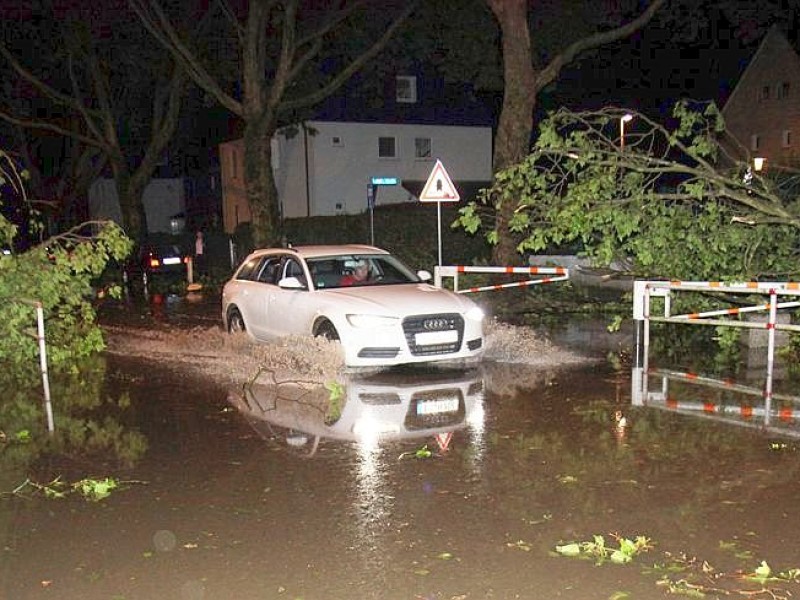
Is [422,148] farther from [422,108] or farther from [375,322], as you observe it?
[375,322]

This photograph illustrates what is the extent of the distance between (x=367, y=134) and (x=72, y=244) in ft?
97.6

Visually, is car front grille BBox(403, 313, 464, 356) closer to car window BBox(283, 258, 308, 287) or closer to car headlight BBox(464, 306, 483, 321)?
car headlight BBox(464, 306, 483, 321)

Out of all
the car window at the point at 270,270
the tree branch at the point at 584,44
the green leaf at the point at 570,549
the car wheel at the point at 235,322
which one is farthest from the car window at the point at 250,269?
the green leaf at the point at 570,549

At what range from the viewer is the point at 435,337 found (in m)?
10.6

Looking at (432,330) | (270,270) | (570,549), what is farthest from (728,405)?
(270,270)

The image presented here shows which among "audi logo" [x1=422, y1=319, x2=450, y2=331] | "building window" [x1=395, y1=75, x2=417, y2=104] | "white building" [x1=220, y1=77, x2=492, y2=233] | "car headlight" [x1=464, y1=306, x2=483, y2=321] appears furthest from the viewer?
"building window" [x1=395, y1=75, x2=417, y2=104]

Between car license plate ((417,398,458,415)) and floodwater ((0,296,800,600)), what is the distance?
0.16 feet

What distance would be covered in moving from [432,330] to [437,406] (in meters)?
1.72

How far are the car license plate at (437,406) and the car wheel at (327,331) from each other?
76.6 inches

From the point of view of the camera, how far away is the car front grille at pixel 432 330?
1048 cm

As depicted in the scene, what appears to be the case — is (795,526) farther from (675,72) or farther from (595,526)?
(675,72)

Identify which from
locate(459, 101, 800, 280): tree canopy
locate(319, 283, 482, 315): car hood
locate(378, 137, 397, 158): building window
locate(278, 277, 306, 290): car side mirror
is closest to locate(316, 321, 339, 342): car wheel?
locate(319, 283, 482, 315): car hood

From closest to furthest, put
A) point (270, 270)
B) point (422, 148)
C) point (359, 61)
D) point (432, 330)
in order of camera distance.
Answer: point (432, 330)
point (270, 270)
point (359, 61)
point (422, 148)

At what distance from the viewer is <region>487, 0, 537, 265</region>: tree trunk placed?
58.1 ft
